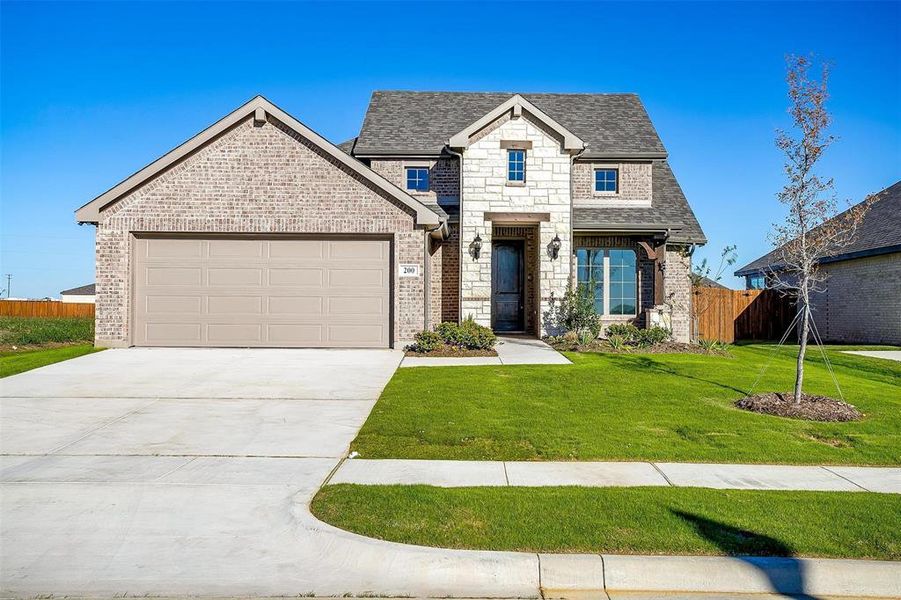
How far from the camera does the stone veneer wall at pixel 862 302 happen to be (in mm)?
20328

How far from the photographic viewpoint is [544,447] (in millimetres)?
7453

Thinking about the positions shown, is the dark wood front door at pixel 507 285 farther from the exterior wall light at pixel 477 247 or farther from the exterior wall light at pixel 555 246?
the exterior wall light at pixel 555 246

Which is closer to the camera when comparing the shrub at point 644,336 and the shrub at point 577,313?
the shrub at point 644,336

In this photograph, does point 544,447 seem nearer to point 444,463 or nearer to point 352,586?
point 444,463

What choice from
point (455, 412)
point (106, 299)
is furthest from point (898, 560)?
point (106, 299)

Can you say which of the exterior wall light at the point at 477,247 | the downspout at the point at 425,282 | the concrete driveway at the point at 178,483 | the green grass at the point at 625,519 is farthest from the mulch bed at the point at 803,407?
the exterior wall light at the point at 477,247

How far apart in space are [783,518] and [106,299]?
15.1m

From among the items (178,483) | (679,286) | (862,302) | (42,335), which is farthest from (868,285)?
(42,335)

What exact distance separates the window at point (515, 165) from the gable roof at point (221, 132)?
3.86 meters

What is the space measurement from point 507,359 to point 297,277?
5.68 metres

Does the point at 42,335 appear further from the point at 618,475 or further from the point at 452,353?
the point at 618,475

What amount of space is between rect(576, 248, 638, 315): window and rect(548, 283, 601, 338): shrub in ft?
5.47

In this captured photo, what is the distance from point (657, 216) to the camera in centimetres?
1905

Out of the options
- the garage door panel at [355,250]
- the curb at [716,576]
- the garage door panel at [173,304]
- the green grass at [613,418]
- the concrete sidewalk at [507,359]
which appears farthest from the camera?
the garage door panel at [355,250]
